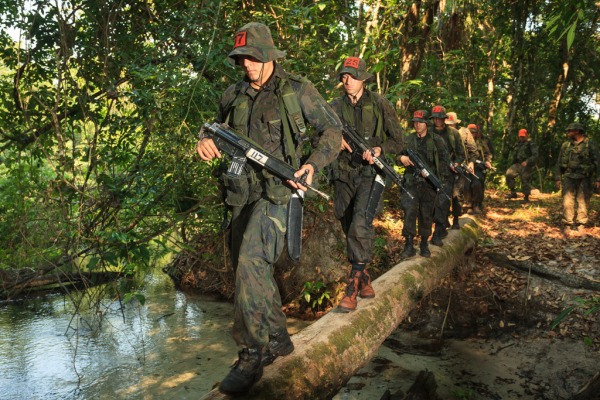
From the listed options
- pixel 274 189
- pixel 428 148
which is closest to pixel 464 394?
pixel 274 189

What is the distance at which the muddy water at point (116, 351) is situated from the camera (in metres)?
5.32

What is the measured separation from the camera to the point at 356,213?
485 cm

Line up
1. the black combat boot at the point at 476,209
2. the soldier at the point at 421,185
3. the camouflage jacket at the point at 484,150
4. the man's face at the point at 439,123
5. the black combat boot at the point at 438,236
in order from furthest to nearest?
the camouflage jacket at the point at 484,150 < the black combat boot at the point at 476,209 < the man's face at the point at 439,123 < the black combat boot at the point at 438,236 < the soldier at the point at 421,185

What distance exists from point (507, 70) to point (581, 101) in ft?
8.83

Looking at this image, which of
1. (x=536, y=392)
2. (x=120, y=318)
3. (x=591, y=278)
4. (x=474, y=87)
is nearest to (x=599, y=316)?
(x=591, y=278)

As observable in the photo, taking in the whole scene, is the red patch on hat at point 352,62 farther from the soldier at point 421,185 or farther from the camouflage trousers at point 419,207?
the camouflage trousers at point 419,207

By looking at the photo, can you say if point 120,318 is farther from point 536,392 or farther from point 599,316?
point 599,316

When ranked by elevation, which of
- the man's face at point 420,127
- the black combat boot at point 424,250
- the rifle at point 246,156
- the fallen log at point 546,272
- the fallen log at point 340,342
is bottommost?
the fallen log at point 546,272

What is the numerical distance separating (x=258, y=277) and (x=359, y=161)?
2.03 m

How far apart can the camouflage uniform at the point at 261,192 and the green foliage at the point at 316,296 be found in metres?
4.03

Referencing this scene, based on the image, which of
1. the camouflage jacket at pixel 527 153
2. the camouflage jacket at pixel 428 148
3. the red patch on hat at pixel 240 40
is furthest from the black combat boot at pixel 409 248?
the camouflage jacket at pixel 527 153

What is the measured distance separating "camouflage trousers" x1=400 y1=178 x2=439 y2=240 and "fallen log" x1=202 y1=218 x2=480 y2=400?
2.66ft

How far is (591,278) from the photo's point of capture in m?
7.38

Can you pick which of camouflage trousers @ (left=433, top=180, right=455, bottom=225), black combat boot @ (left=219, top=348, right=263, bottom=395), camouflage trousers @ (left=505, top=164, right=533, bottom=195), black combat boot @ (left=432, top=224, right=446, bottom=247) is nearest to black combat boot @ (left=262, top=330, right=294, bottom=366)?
black combat boot @ (left=219, top=348, right=263, bottom=395)
